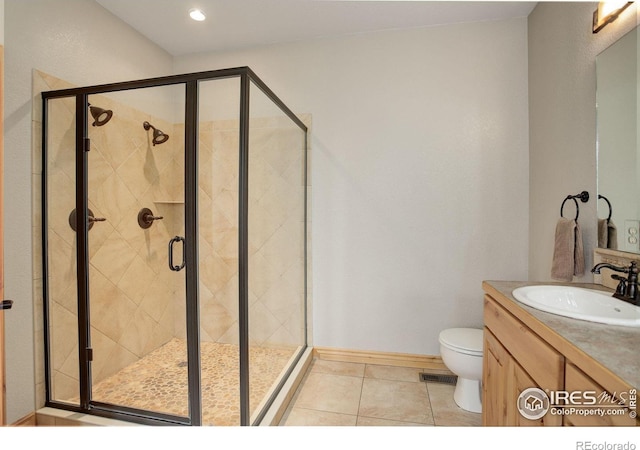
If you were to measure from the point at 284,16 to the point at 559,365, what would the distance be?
8.30 feet

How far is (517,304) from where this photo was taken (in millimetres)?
1105

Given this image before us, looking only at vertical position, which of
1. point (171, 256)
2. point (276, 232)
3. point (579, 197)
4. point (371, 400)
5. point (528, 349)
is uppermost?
point (579, 197)

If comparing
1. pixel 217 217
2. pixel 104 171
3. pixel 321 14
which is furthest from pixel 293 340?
pixel 321 14

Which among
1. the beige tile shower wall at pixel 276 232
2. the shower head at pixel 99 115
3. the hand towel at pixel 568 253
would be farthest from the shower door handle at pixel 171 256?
the hand towel at pixel 568 253

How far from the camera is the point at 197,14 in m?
2.14

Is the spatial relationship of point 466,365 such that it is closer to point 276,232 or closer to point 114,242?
point 276,232

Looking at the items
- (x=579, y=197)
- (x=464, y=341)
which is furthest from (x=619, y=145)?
(x=464, y=341)

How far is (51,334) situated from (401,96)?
2810 mm

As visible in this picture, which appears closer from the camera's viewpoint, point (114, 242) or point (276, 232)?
point (114, 242)

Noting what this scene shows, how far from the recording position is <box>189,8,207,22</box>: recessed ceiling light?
6.91ft

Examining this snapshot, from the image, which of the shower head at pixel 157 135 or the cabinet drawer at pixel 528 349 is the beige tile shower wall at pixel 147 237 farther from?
the cabinet drawer at pixel 528 349

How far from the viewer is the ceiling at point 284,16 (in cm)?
204

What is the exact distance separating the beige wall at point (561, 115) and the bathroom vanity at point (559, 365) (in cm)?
76

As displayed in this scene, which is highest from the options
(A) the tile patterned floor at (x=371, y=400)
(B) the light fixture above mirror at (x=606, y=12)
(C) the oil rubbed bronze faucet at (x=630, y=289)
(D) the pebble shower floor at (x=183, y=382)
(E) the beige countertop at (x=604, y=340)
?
(B) the light fixture above mirror at (x=606, y=12)
